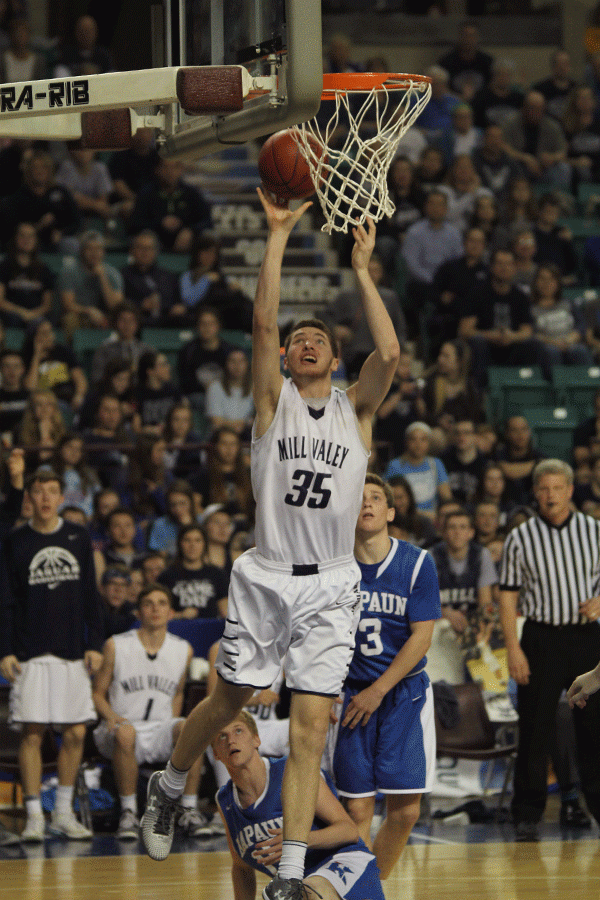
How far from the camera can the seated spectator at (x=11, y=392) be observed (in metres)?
12.8

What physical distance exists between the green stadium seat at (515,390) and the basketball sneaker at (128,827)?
21.9ft

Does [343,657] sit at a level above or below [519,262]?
below

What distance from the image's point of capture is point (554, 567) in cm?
902

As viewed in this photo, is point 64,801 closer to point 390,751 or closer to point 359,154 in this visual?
point 390,751

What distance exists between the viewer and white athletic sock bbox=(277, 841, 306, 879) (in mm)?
5559

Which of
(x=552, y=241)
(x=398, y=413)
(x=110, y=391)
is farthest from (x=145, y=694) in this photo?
(x=552, y=241)

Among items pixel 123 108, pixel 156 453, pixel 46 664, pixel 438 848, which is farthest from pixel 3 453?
pixel 123 108

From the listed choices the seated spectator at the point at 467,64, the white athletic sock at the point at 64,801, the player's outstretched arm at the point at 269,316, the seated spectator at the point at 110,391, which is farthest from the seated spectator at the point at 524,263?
the player's outstretched arm at the point at 269,316

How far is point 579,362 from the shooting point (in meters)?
Answer: 15.0

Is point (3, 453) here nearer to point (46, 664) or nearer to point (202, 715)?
point (46, 664)

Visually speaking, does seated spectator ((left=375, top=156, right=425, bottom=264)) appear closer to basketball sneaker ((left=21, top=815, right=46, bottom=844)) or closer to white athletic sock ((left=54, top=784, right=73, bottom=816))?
white athletic sock ((left=54, top=784, right=73, bottom=816))

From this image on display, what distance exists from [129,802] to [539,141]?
11.7 metres

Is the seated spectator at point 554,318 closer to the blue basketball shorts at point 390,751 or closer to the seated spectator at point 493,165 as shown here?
the seated spectator at point 493,165

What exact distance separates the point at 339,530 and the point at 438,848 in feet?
11.6
